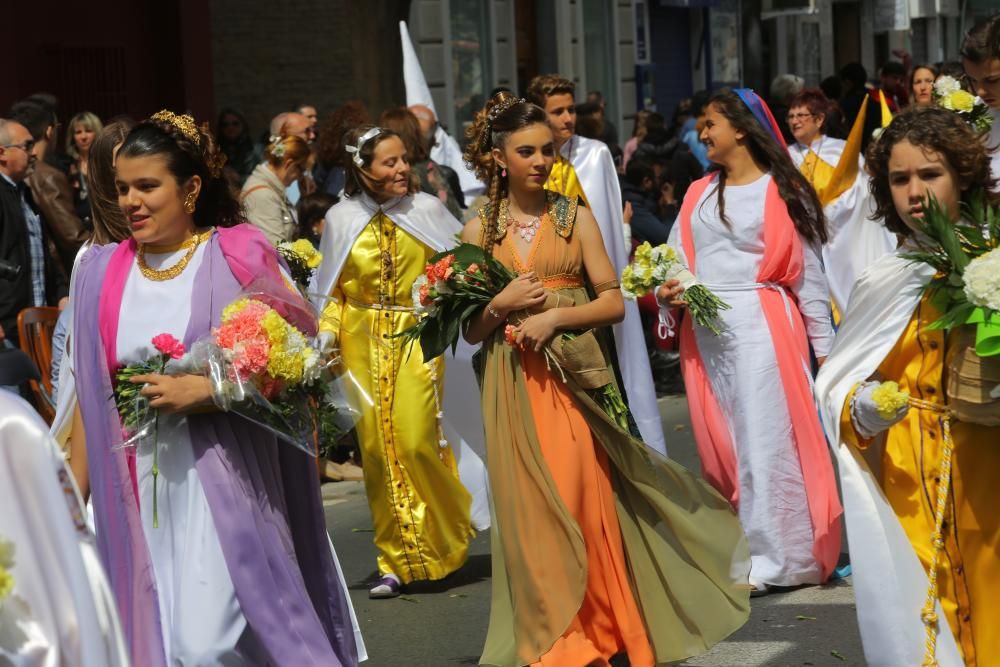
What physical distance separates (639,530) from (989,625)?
1.53m

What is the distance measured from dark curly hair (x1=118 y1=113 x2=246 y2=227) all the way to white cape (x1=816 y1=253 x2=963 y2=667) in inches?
73.7

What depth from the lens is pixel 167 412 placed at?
5.06 m

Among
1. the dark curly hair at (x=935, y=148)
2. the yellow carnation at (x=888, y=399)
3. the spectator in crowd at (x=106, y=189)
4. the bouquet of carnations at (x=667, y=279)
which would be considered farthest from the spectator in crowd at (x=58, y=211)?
the yellow carnation at (x=888, y=399)

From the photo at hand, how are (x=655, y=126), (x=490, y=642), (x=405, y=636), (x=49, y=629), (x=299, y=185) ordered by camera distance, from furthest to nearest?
(x=655, y=126), (x=299, y=185), (x=405, y=636), (x=490, y=642), (x=49, y=629)

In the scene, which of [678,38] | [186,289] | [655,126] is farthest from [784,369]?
[678,38]

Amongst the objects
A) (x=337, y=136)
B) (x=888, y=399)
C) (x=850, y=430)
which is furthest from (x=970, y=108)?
(x=337, y=136)

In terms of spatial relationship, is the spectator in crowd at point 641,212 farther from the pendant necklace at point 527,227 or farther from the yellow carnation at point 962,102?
the pendant necklace at point 527,227

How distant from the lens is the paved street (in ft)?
21.3

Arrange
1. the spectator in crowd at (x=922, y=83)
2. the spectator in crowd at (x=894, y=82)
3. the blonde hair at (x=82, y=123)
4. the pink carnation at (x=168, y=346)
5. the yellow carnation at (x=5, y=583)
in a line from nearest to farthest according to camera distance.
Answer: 1. the yellow carnation at (x=5, y=583)
2. the pink carnation at (x=168, y=346)
3. the blonde hair at (x=82, y=123)
4. the spectator in crowd at (x=922, y=83)
5. the spectator in crowd at (x=894, y=82)

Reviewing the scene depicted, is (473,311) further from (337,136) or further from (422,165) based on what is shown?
(422,165)

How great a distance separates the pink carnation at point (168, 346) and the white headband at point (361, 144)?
3.07 m

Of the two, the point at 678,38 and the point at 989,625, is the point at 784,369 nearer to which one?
the point at 989,625

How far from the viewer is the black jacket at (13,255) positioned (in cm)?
952

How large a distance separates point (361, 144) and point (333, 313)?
76 centimetres
